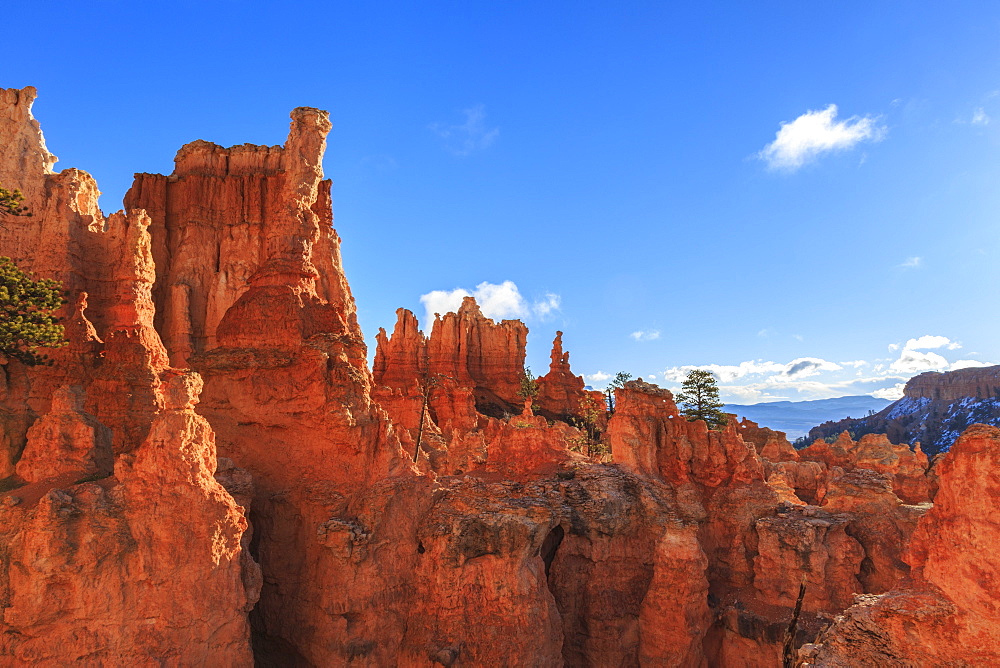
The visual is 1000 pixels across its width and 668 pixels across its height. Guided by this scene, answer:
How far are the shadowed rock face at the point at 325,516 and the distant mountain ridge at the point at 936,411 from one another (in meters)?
100

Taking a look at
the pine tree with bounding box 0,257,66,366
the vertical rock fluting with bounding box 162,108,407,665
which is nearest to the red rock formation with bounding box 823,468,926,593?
the vertical rock fluting with bounding box 162,108,407,665

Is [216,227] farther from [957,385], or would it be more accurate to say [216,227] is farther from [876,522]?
[957,385]

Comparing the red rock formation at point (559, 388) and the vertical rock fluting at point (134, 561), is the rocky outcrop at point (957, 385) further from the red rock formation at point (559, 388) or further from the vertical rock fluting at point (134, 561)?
the vertical rock fluting at point (134, 561)

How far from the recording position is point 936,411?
123125mm

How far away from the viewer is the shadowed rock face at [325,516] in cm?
984

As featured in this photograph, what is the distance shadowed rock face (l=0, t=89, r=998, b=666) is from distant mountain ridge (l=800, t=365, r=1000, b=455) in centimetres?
10001

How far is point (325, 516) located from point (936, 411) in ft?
485

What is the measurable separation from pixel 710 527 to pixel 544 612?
26.5 feet

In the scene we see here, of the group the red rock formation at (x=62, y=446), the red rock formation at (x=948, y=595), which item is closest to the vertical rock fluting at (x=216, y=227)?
the red rock formation at (x=62, y=446)

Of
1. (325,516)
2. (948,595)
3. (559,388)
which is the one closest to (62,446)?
(325,516)

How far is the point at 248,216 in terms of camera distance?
93.2 feet

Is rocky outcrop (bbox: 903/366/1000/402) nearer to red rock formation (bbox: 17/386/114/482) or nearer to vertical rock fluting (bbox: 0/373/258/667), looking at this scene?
vertical rock fluting (bbox: 0/373/258/667)

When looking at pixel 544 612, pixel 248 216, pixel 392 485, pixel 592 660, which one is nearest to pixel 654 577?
pixel 592 660

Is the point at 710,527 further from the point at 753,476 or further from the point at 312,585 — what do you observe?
the point at 312,585
